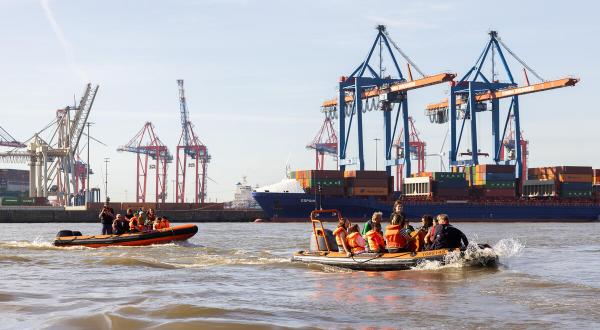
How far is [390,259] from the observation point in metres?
19.8

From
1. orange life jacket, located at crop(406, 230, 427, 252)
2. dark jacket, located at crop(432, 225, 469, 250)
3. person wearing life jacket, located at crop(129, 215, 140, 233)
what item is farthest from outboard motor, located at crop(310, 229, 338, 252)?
person wearing life jacket, located at crop(129, 215, 140, 233)

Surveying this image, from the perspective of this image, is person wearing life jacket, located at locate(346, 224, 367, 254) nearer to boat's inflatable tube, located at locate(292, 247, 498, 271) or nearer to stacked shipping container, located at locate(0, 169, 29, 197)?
boat's inflatable tube, located at locate(292, 247, 498, 271)

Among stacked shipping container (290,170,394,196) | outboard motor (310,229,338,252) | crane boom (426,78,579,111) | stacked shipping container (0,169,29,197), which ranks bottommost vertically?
outboard motor (310,229,338,252)

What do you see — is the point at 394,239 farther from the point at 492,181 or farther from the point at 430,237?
the point at 492,181

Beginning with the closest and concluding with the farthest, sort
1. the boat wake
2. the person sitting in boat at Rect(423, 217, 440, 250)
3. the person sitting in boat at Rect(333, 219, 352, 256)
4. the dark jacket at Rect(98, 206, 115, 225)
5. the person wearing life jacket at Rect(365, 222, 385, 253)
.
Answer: the boat wake
the person sitting in boat at Rect(423, 217, 440, 250)
the person wearing life jacket at Rect(365, 222, 385, 253)
the person sitting in boat at Rect(333, 219, 352, 256)
the dark jacket at Rect(98, 206, 115, 225)

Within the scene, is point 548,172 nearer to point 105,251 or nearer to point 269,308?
point 105,251

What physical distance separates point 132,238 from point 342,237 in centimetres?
1142

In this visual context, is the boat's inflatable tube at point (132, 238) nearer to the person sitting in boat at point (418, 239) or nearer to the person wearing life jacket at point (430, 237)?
the person sitting in boat at point (418, 239)

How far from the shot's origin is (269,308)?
13945mm

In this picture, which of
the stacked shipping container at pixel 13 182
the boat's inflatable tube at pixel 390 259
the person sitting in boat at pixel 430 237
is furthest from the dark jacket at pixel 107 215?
the stacked shipping container at pixel 13 182

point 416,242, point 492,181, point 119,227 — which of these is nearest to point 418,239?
point 416,242

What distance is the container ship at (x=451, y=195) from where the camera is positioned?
278 ft

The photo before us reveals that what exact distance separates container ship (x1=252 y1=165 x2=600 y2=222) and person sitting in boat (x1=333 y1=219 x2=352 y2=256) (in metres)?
62.2

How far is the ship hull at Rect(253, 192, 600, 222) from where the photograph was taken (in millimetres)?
84500
